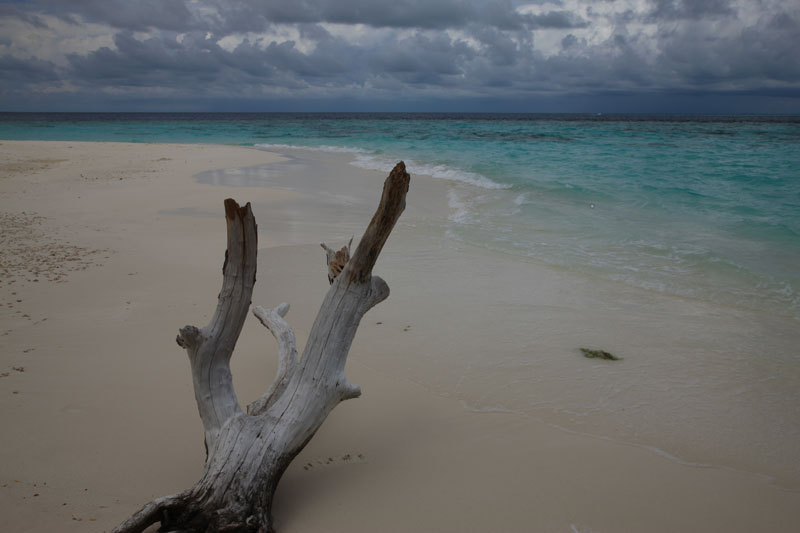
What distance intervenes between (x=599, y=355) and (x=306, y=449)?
8.10ft

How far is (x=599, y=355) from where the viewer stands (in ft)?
13.7

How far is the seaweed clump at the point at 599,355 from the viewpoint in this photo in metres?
4.14

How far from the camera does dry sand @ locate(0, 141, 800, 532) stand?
2.42m

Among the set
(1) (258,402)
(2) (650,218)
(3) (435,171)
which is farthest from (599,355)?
(3) (435,171)

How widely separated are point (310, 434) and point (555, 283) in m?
4.09

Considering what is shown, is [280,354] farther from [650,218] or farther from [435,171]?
[435,171]

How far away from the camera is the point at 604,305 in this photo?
533 centimetres

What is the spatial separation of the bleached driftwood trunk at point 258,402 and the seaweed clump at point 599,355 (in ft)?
6.84

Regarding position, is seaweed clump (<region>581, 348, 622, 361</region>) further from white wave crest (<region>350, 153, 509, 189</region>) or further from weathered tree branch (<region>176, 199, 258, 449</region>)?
white wave crest (<region>350, 153, 509, 189</region>)

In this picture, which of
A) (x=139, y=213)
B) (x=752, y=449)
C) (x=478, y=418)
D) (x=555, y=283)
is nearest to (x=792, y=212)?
(x=555, y=283)

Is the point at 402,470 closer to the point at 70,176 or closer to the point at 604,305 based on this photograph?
the point at 604,305

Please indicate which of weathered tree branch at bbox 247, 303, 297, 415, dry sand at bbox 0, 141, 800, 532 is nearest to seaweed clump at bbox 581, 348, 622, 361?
dry sand at bbox 0, 141, 800, 532

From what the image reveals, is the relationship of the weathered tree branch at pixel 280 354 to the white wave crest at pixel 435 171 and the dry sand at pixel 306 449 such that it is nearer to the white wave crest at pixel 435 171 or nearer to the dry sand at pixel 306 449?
the dry sand at pixel 306 449

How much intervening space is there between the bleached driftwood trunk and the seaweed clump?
2.08 metres
